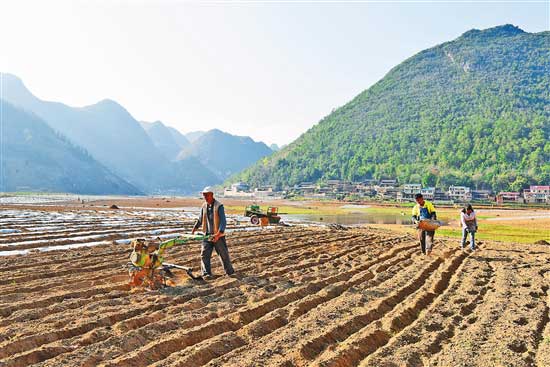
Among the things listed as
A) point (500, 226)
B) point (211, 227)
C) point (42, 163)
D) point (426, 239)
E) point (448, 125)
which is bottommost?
point (500, 226)

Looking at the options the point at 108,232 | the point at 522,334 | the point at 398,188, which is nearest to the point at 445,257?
the point at 522,334

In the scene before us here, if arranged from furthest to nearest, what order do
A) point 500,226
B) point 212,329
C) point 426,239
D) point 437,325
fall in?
1. point 500,226
2. point 426,239
3. point 437,325
4. point 212,329

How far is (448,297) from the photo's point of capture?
24.9 ft

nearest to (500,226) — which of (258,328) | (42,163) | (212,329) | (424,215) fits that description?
(424,215)

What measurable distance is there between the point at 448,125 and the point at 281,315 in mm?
140207

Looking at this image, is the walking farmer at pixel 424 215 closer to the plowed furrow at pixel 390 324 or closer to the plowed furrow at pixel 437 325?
the plowed furrow at pixel 390 324

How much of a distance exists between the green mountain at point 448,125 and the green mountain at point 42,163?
159 ft

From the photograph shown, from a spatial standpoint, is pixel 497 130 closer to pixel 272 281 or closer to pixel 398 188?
pixel 398 188

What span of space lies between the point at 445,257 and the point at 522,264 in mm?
1859

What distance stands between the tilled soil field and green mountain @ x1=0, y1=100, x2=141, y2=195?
438 ft

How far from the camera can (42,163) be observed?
465 ft

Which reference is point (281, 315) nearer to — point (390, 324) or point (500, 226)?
point (390, 324)

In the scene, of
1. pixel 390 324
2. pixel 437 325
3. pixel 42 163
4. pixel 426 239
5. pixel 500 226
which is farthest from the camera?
pixel 42 163

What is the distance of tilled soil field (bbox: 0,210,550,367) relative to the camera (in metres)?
4.70
